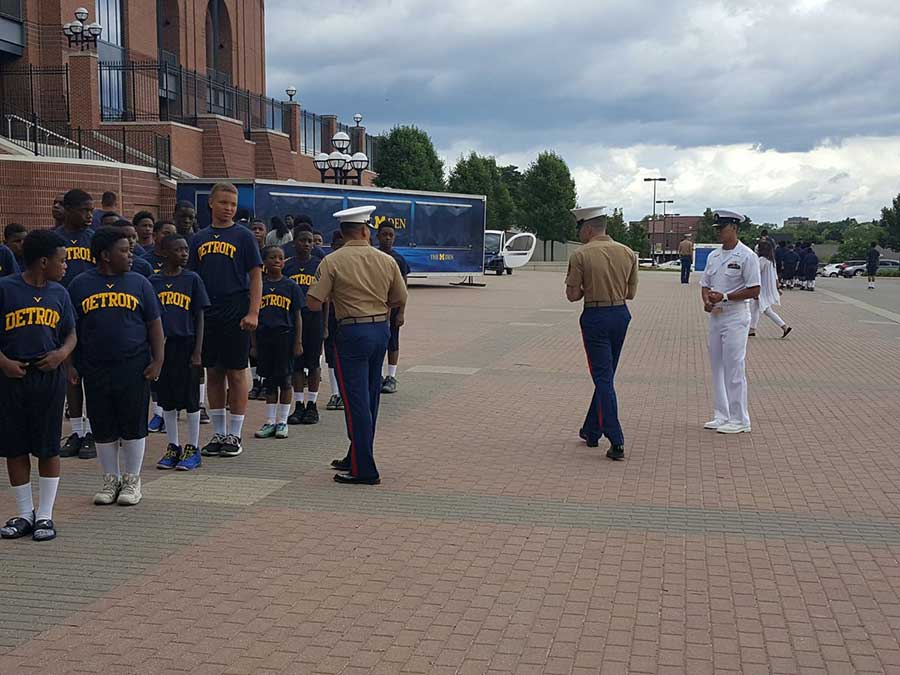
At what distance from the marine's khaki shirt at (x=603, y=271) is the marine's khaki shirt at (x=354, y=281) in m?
1.71

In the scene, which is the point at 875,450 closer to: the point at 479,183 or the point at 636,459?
the point at 636,459

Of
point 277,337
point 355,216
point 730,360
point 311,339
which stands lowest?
point 730,360

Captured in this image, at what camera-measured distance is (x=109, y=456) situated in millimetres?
6332

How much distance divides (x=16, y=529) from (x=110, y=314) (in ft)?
4.47

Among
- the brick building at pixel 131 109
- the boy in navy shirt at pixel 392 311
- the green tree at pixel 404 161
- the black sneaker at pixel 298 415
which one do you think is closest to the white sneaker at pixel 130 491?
the black sneaker at pixel 298 415

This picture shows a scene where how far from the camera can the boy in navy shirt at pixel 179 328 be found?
7234 millimetres

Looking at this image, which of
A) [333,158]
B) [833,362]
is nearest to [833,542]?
[833,362]

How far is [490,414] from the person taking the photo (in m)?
9.84

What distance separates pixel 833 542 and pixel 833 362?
9350mm

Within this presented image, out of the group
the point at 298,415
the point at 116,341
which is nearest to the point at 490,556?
the point at 116,341

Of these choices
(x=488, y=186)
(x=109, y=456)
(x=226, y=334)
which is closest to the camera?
(x=109, y=456)

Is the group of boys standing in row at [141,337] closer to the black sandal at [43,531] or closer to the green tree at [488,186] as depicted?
the black sandal at [43,531]

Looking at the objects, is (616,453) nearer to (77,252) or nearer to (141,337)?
(141,337)

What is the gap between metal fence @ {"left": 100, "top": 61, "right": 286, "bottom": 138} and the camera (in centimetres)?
3256
